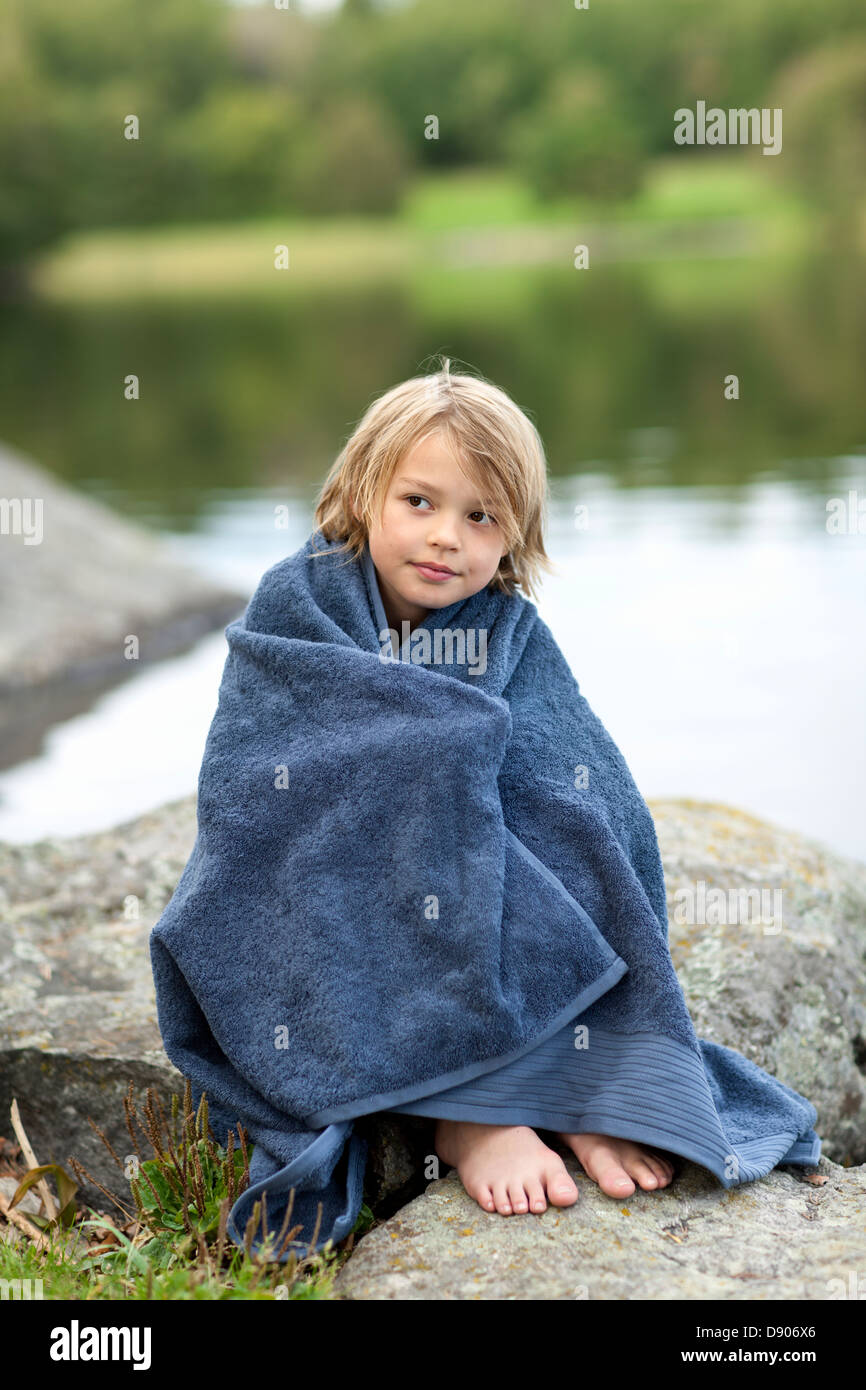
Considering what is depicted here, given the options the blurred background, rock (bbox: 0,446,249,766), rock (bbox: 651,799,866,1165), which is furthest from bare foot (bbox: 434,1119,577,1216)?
rock (bbox: 0,446,249,766)

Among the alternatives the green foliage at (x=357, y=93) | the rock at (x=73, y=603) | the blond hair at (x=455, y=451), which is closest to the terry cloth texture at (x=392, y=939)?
the blond hair at (x=455, y=451)

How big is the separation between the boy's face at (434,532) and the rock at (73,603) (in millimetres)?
4140

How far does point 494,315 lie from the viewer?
1328 inches

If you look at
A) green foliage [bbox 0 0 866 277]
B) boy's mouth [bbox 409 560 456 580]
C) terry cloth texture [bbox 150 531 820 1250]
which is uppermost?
green foliage [bbox 0 0 866 277]

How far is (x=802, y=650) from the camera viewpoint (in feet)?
22.4

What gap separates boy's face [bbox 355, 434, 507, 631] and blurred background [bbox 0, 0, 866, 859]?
0.69 metres

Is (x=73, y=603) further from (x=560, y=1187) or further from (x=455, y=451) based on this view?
(x=560, y=1187)

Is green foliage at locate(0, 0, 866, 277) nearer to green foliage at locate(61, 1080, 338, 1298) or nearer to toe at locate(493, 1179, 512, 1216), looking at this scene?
green foliage at locate(61, 1080, 338, 1298)

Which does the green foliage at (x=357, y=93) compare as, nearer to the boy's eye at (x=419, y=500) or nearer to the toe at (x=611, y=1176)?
the boy's eye at (x=419, y=500)

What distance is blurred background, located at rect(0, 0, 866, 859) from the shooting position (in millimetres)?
6410

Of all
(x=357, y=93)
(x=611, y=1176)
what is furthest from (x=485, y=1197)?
(x=357, y=93)

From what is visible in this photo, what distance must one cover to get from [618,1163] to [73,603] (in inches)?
236

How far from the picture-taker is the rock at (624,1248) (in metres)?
1.95
